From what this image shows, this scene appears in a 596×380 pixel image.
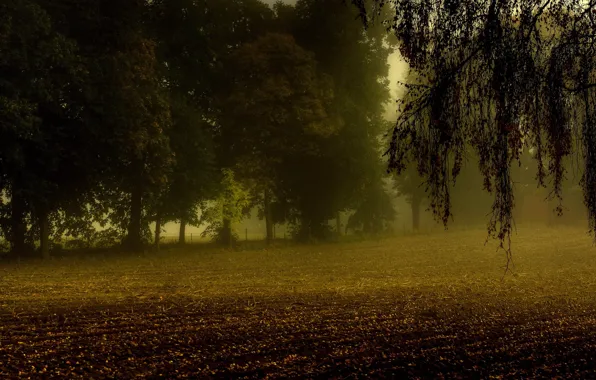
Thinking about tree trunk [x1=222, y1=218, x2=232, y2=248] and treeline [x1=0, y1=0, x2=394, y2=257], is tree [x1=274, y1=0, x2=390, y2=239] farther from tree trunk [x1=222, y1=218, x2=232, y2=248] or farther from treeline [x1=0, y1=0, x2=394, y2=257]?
tree trunk [x1=222, y1=218, x2=232, y2=248]

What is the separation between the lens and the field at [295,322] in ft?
26.1

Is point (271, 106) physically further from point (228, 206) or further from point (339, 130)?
point (228, 206)

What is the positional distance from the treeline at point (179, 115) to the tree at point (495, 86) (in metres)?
17.0

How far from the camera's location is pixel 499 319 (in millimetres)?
11352

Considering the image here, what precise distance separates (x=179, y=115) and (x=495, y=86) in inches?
916

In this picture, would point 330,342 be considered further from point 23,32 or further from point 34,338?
point 23,32

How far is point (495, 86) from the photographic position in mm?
7391

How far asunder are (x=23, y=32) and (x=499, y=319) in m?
19.8

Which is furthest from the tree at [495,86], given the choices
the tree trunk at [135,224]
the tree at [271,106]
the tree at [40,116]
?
the tree trunk at [135,224]

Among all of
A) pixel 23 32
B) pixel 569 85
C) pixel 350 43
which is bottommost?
pixel 569 85

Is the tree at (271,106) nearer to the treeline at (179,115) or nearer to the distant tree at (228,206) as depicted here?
the treeline at (179,115)

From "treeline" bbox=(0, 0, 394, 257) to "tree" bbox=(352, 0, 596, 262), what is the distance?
669 inches

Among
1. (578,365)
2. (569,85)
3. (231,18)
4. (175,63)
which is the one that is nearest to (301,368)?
(578,365)

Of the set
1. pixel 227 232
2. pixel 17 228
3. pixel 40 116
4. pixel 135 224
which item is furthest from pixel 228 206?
pixel 40 116
